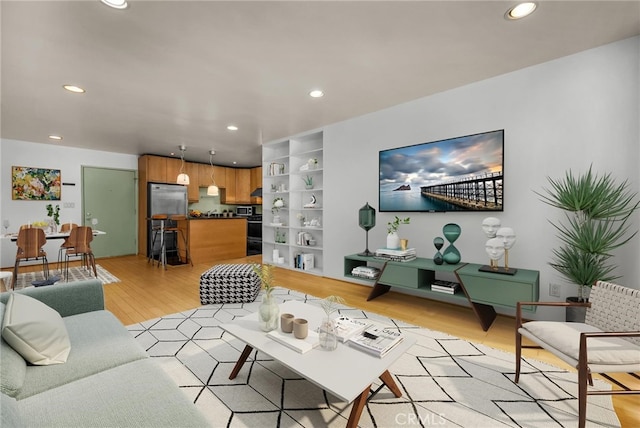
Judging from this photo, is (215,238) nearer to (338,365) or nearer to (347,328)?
(347,328)

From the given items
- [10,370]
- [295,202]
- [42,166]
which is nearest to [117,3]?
[10,370]

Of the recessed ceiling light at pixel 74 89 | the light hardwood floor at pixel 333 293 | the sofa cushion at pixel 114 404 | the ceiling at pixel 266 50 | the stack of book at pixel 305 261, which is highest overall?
the ceiling at pixel 266 50

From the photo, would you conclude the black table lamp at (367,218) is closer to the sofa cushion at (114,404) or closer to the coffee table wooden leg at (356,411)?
the coffee table wooden leg at (356,411)

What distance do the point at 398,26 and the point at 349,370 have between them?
91.0 inches

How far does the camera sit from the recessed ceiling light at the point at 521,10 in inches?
74.0

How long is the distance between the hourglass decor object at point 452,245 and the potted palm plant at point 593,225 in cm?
80

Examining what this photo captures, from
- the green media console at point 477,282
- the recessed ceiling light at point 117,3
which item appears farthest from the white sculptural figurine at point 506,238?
the recessed ceiling light at point 117,3

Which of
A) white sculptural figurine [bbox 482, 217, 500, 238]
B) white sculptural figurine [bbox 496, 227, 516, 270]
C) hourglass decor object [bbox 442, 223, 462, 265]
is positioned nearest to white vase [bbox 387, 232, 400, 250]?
hourglass decor object [bbox 442, 223, 462, 265]

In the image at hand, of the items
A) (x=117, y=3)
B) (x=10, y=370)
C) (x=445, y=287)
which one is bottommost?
(x=445, y=287)

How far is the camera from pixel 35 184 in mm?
5602

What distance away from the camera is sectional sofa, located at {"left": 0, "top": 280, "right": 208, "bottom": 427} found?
3.28ft

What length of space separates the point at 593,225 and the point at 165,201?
746cm

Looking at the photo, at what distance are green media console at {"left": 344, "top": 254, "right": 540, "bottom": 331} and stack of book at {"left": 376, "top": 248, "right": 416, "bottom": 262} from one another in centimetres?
7

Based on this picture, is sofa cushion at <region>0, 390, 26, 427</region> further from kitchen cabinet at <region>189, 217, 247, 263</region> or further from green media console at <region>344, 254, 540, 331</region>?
kitchen cabinet at <region>189, 217, 247, 263</region>
